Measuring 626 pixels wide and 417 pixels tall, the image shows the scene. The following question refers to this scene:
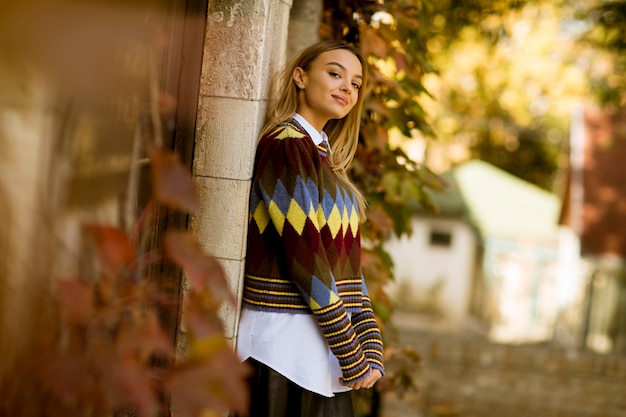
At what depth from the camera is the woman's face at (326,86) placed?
7.04ft

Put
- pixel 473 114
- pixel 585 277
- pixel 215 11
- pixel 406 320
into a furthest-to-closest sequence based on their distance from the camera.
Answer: pixel 473 114, pixel 406 320, pixel 585 277, pixel 215 11

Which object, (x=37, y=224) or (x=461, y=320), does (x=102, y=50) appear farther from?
(x=461, y=320)

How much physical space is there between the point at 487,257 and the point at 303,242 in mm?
17143

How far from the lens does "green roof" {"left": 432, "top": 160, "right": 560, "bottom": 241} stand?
18406 millimetres

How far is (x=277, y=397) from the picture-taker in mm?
2047

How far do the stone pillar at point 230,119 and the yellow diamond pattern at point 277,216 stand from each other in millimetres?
82

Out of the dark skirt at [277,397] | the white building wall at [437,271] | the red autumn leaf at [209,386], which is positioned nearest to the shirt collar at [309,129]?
the dark skirt at [277,397]

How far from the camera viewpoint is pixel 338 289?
210cm

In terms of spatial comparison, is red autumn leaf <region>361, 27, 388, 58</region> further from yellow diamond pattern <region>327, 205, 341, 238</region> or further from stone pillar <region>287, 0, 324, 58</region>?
yellow diamond pattern <region>327, 205, 341, 238</region>

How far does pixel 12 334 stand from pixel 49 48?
0.41 m

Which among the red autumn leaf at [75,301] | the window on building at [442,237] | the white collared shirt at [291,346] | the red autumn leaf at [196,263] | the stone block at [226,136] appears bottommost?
the window on building at [442,237]

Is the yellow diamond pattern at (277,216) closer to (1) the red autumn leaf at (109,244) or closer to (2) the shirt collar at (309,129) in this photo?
(2) the shirt collar at (309,129)

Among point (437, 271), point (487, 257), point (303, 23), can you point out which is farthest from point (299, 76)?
point (437, 271)

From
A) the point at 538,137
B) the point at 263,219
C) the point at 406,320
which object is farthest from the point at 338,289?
the point at 538,137
